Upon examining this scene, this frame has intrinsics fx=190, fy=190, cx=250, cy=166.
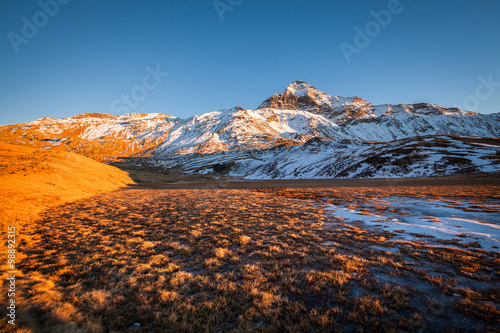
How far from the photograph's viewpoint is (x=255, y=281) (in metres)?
5.77

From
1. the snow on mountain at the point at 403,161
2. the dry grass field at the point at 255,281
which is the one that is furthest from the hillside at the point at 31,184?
the snow on mountain at the point at 403,161

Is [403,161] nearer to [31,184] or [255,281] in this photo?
[255,281]

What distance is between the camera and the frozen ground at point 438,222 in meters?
9.19

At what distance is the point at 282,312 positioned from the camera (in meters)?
4.55

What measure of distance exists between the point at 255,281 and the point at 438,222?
1301 cm

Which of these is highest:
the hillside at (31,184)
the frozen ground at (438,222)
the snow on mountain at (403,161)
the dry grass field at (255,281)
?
the snow on mountain at (403,161)

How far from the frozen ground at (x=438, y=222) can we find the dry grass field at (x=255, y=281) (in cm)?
36

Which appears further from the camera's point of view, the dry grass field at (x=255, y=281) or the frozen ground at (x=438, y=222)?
the frozen ground at (x=438, y=222)

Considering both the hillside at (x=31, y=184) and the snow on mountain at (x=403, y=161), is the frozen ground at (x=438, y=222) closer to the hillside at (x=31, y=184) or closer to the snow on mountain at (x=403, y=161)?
the hillside at (x=31, y=184)

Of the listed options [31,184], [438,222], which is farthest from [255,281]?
[31,184]

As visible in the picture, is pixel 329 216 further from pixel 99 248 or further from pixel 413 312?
pixel 99 248

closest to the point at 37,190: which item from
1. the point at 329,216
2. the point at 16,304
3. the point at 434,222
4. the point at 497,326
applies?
the point at 16,304

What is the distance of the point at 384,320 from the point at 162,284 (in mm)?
5853

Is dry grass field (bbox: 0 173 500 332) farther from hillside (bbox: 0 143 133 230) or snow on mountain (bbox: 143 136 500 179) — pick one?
snow on mountain (bbox: 143 136 500 179)
